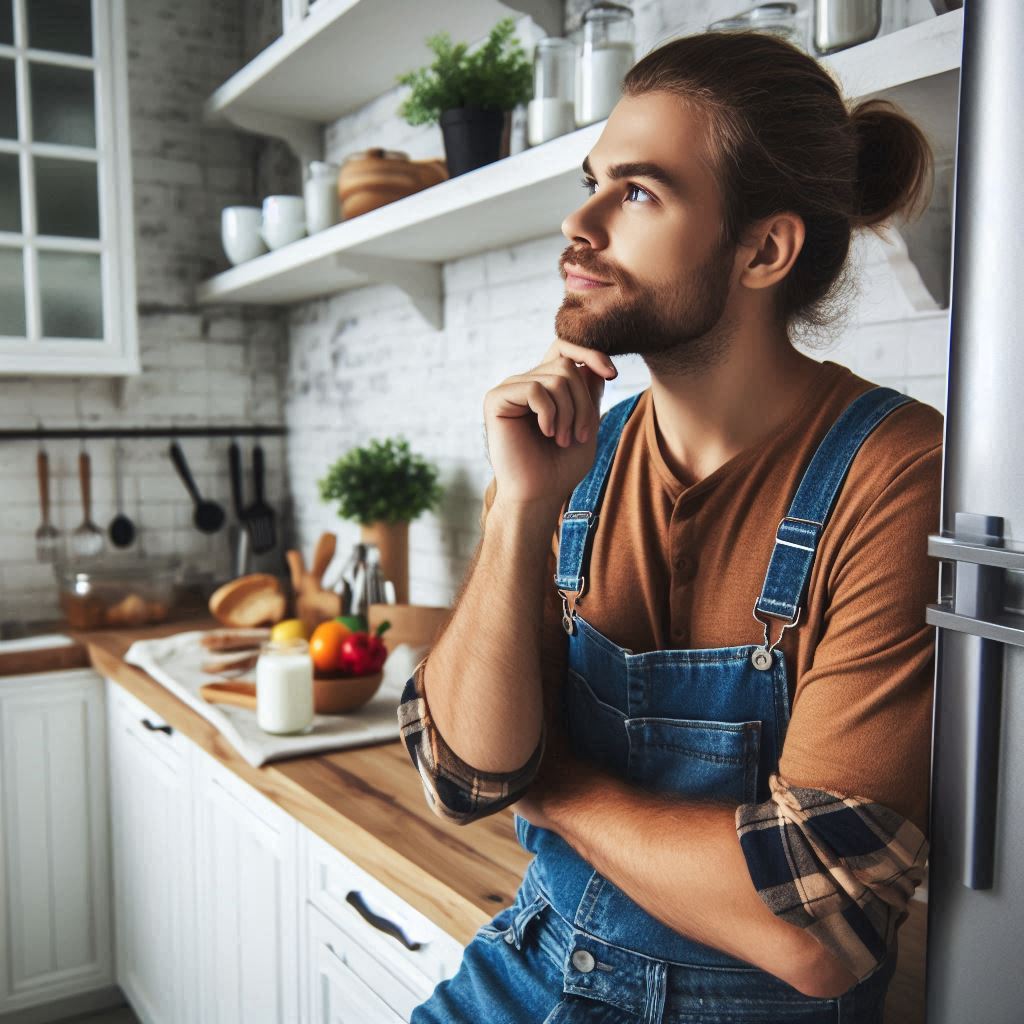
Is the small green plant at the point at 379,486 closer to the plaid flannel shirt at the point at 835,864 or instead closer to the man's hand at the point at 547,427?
the man's hand at the point at 547,427

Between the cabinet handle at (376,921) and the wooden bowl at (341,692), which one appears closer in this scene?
the cabinet handle at (376,921)

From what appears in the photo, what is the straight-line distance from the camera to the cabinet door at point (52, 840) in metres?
2.56

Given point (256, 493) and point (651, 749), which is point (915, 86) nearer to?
point (651, 749)

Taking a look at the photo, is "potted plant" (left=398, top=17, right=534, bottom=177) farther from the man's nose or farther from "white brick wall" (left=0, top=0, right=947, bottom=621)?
the man's nose

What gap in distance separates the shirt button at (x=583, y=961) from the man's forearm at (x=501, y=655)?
0.19 m

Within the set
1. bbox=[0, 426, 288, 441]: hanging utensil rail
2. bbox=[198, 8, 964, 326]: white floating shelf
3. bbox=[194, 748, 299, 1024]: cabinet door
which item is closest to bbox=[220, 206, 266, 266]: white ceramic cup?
bbox=[198, 8, 964, 326]: white floating shelf

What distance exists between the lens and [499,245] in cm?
231

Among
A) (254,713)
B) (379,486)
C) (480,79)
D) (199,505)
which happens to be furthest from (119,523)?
(480,79)

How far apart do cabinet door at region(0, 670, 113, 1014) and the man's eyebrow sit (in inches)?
84.0

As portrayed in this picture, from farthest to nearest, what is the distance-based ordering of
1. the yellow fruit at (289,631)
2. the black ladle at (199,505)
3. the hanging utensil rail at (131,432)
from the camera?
the black ladle at (199,505) → the hanging utensil rail at (131,432) → the yellow fruit at (289,631)

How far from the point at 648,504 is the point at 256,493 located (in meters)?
2.38

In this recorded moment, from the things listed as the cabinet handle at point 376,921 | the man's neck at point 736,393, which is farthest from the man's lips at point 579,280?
the cabinet handle at point 376,921

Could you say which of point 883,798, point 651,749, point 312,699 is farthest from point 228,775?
point 883,798

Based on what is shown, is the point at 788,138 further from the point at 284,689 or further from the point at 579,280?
the point at 284,689
